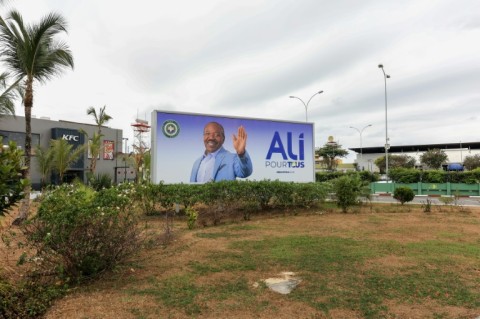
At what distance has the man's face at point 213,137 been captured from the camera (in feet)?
44.3

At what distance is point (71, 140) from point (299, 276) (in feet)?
116

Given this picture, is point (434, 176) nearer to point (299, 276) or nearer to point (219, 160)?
point (219, 160)

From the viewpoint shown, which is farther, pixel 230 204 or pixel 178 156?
pixel 178 156

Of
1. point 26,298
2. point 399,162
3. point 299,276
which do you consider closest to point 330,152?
point 399,162

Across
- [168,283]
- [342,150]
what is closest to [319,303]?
[168,283]

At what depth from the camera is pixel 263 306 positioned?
394cm

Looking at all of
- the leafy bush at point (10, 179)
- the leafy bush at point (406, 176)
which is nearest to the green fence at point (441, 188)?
the leafy bush at point (406, 176)

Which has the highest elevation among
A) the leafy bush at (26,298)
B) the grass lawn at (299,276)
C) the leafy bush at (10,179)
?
the leafy bush at (10,179)

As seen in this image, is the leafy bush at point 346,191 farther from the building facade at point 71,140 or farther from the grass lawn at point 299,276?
the building facade at point 71,140

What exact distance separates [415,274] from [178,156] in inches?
369

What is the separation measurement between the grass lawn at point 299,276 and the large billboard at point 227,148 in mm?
4762

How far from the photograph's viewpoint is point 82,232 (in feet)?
14.7

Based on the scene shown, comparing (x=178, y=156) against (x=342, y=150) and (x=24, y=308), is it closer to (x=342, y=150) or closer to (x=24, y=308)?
(x=24, y=308)

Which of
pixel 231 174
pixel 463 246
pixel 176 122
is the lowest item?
pixel 463 246
